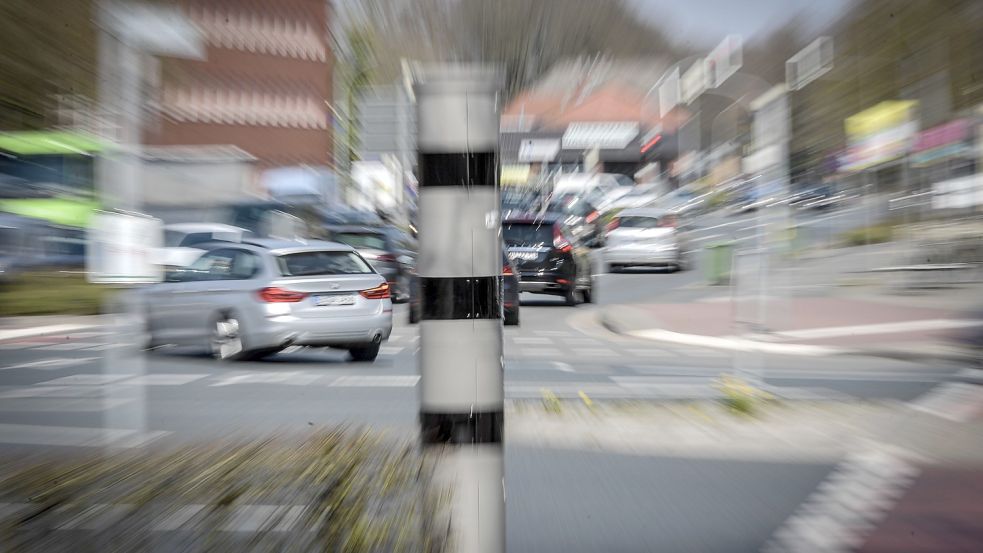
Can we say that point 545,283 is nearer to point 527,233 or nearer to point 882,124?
point 527,233

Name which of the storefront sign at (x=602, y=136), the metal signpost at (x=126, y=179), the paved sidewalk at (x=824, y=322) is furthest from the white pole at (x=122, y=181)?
the paved sidewalk at (x=824, y=322)

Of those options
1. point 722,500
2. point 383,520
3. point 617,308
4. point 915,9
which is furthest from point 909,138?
point 383,520

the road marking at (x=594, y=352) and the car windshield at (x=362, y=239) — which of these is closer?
the car windshield at (x=362, y=239)

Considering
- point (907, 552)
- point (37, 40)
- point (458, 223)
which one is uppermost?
point (37, 40)

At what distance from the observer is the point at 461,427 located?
263 cm

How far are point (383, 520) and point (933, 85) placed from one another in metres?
9.79

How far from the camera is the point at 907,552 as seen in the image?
3887mm

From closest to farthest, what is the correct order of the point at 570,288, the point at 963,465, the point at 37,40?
the point at 37,40 < the point at 963,465 < the point at 570,288

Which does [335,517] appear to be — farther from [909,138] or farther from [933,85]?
[909,138]

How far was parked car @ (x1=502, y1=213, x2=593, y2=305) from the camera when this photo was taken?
57.5ft

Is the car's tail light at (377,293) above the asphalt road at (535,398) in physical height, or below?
above

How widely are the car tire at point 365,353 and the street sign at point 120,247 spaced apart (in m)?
5.81

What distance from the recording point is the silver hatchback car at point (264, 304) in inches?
394

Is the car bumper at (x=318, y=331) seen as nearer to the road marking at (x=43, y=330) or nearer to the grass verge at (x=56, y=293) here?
the road marking at (x=43, y=330)
